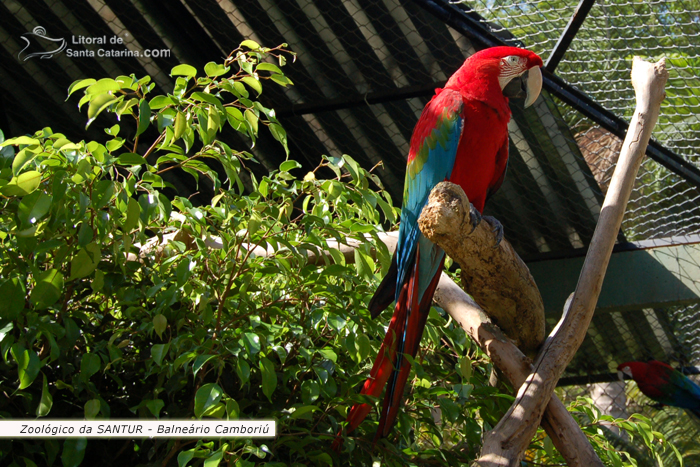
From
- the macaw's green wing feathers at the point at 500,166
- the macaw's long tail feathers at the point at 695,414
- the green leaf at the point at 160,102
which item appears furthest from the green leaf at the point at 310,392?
the macaw's long tail feathers at the point at 695,414

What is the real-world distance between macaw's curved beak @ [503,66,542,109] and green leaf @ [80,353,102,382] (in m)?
1.11

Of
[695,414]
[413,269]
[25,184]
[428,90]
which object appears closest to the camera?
[25,184]

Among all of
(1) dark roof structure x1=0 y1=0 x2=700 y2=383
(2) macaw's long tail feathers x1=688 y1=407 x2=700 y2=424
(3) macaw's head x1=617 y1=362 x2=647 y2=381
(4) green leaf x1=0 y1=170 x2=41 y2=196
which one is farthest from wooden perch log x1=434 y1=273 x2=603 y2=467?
(2) macaw's long tail feathers x1=688 y1=407 x2=700 y2=424

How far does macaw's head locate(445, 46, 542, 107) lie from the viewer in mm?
1375

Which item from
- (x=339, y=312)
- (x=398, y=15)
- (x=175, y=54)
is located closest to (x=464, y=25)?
(x=398, y=15)

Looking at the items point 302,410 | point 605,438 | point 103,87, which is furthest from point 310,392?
point 605,438

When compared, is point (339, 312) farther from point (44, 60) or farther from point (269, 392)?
point (44, 60)

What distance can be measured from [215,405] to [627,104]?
183 centimetres

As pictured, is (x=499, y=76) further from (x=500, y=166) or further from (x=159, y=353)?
(x=159, y=353)

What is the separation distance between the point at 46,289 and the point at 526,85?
1209 mm

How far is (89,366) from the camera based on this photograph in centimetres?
84

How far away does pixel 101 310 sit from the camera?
1170 mm

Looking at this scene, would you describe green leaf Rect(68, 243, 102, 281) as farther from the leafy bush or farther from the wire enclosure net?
the wire enclosure net

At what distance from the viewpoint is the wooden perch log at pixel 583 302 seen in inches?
38.7
